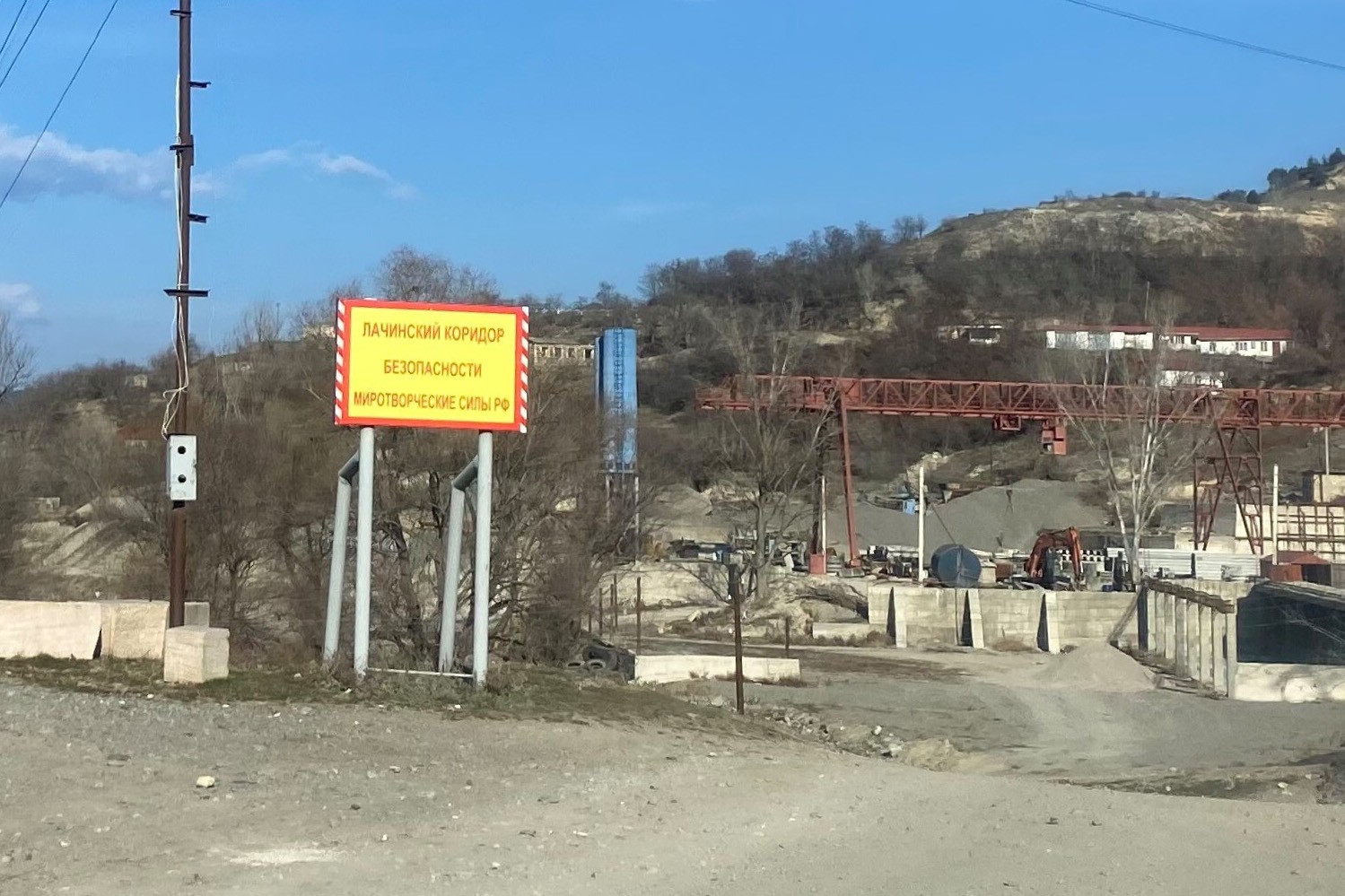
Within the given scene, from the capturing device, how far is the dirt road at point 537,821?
303 inches

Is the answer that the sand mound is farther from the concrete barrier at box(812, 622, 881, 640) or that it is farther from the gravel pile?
the gravel pile

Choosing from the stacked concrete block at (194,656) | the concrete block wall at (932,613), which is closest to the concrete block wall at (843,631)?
the concrete block wall at (932,613)

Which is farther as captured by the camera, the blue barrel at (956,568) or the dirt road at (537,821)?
the blue barrel at (956,568)

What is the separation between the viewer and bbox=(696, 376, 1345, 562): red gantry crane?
61.5 m

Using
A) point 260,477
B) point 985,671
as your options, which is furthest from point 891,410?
point 260,477

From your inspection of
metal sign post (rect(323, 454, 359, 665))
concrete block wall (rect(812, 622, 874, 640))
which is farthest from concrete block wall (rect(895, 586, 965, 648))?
metal sign post (rect(323, 454, 359, 665))

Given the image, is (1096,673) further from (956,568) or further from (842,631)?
(956,568)

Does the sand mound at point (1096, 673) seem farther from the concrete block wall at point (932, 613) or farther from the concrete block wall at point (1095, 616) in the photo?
the concrete block wall at point (932, 613)

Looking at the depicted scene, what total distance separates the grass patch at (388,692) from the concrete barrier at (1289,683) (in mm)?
24060

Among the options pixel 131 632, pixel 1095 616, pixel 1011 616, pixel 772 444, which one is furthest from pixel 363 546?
pixel 772 444

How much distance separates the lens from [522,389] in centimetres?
1590

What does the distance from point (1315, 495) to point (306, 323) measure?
56088 mm

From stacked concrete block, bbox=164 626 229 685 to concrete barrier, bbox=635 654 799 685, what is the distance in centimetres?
1432

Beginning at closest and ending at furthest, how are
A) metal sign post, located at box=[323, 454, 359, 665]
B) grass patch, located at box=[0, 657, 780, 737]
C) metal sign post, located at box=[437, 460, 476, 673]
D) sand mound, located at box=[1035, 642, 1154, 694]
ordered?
1. grass patch, located at box=[0, 657, 780, 737]
2. metal sign post, located at box=[437, 460, 476, 673]
3. metal sign post, located at box=[323, 454, 359, 665]
4. sand mound, located at box=[1035, 642, 1154, 694]
